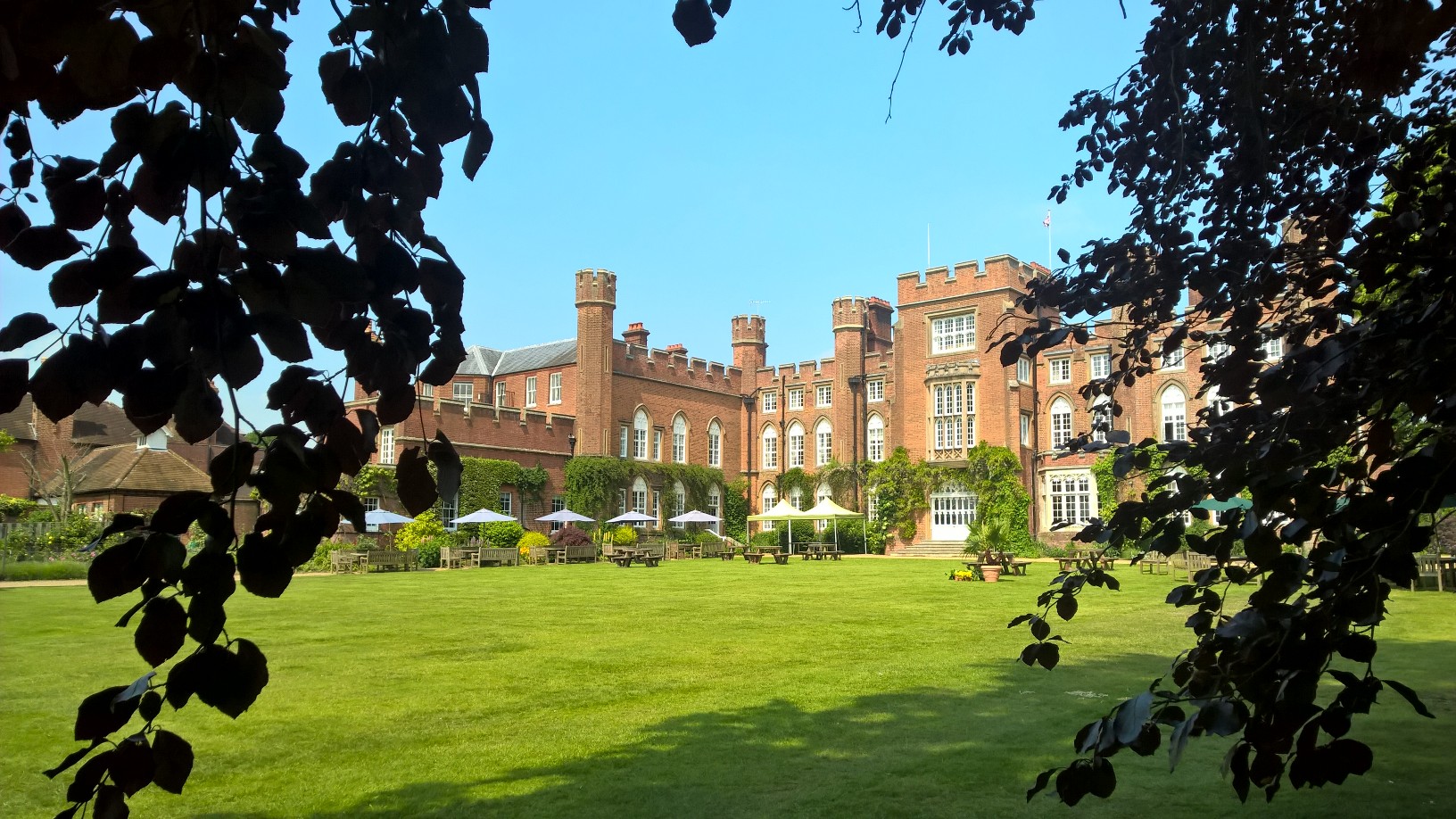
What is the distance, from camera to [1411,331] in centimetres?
230

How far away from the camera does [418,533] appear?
3328cm

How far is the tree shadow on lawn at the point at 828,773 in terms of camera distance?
15.5 feet

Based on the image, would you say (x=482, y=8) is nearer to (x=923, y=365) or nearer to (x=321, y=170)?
(x=321, y=170)

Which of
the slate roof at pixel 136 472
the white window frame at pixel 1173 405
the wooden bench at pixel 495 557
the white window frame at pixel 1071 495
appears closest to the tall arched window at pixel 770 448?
the white window frame at pixel 1071 495

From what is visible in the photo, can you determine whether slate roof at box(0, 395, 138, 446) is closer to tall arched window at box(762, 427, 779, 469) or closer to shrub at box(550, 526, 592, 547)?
shrub at box(550, 526, 592, 547)

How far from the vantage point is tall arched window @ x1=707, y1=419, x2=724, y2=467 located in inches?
1934

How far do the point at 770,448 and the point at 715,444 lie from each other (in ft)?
9.69

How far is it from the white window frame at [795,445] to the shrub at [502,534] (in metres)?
16.9

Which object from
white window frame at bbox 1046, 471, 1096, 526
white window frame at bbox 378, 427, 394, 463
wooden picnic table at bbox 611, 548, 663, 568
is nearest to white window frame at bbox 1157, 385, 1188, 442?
white window frame at bbox 1046, 471, 1096, 526

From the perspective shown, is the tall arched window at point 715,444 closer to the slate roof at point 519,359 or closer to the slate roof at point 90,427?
the slate roof at point 519,359

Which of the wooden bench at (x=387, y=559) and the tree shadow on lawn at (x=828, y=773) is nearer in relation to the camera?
the tree shadow on lawn at (x=828, y=773)

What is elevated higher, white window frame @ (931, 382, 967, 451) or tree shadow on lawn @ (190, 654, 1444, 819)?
white window frame @ (931, 382, 967, 451)

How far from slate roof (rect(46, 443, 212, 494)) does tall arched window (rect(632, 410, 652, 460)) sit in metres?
17.4

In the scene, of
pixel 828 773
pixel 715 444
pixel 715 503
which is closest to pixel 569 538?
pixel 715 503
